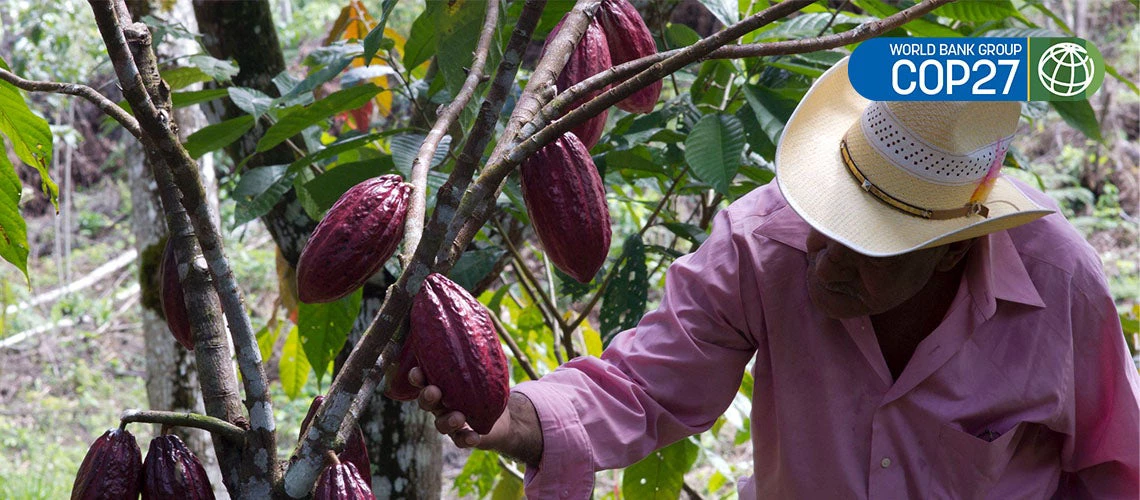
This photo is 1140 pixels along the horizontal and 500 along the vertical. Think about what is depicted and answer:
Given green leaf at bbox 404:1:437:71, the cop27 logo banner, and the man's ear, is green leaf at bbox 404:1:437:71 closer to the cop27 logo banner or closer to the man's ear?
the cop27 logo banner

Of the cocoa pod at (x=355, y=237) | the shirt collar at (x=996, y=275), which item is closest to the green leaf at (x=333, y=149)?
the cocoa pod at (x=355, y=237)

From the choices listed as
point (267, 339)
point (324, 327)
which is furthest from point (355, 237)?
point (267, 339)

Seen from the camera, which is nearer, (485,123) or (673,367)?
(485,123)

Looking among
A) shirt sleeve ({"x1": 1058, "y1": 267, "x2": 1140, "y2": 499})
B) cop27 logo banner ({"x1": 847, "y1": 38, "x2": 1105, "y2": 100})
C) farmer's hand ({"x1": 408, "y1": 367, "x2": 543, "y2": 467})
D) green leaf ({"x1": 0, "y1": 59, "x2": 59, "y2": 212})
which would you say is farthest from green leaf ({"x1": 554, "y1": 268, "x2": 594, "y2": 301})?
green leaf ({"x1": 0, "y1": 59, "x2": 59, "y2": 212})

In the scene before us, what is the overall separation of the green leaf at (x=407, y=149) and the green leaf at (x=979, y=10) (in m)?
0.70

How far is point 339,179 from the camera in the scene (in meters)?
1.38

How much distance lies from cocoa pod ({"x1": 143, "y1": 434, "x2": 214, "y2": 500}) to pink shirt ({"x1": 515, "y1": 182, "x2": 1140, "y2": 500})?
425 mm

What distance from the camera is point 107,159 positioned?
718 centimetres

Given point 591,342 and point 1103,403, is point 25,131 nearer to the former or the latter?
point 1103,403

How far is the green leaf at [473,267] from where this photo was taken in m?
1.57

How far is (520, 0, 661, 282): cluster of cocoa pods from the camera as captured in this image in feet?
2.96

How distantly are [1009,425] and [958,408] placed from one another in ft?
0.20

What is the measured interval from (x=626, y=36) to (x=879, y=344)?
1.77 feet

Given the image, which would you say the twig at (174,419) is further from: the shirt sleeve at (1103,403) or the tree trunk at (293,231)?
the shirt sleeve at (1103,403)
